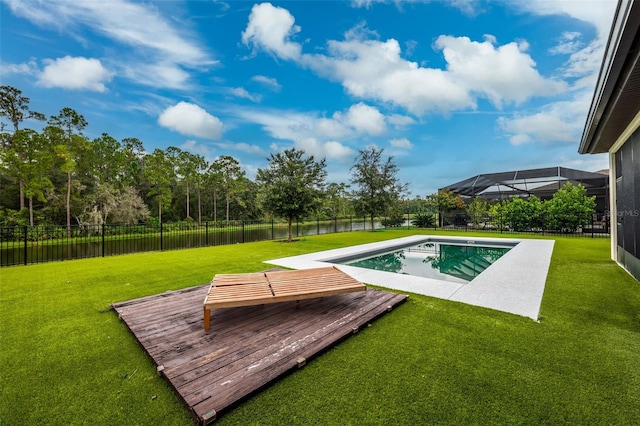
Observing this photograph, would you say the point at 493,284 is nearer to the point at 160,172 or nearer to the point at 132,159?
the point at 160,172

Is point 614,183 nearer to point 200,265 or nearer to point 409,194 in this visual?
point 200,265

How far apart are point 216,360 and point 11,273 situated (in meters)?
7.07

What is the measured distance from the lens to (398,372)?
2156mm

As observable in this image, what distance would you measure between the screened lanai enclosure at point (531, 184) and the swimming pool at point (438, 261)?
11.1m

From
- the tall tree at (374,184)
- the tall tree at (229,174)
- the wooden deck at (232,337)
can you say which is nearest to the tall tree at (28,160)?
the tall tree at (229,174)

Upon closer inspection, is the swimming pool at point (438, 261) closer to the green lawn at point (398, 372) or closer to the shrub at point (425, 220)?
the green lawn at point (398, 372)

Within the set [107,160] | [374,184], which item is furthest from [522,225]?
[107,160]

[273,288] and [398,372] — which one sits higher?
[273,288]

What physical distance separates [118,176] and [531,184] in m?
36.8

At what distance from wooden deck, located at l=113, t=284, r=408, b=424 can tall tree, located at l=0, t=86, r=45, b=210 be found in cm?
2224

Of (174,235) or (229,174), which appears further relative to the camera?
(229,174)

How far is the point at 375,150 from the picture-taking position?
19.2 metres

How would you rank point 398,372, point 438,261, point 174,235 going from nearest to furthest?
point 398,372
point 438,261
point 174,235

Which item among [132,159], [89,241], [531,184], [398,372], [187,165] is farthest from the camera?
[187,165]
